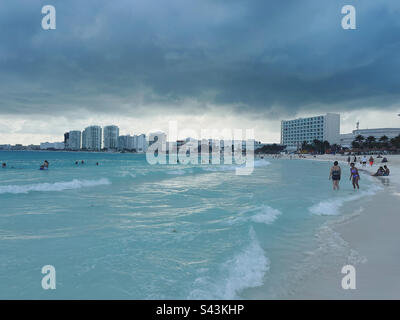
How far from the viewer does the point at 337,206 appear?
1031 centimetres

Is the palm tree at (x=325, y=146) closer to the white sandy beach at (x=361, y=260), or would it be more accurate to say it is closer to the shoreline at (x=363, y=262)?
the white sandy beach at (x=361, y=260)

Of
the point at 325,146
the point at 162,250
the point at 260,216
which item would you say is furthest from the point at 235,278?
the point at 325,146

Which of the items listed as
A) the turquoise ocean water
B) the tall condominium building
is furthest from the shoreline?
the tall condominium building

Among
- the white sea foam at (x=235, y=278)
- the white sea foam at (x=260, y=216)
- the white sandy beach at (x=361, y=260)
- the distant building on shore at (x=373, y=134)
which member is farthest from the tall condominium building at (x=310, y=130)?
the white sea foam at (x=235, y=278)

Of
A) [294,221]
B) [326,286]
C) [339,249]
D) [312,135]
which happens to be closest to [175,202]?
[294,221]

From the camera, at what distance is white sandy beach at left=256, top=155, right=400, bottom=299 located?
378 centimetres

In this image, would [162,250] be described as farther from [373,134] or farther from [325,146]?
[373,134]

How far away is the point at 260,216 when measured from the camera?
8.58 m

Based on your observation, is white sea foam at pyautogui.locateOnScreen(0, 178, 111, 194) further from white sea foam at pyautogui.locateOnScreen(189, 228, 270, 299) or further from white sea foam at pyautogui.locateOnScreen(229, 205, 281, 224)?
white sea foam at pyautogui.locateOnScreen(189, 228, 270, 299)

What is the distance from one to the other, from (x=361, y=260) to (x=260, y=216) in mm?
3836

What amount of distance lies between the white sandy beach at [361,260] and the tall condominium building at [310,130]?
490 ft

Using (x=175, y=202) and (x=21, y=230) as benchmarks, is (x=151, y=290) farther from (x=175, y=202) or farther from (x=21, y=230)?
(x=175, y=202)

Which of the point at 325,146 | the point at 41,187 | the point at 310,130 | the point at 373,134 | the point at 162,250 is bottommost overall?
the point at 41,187
